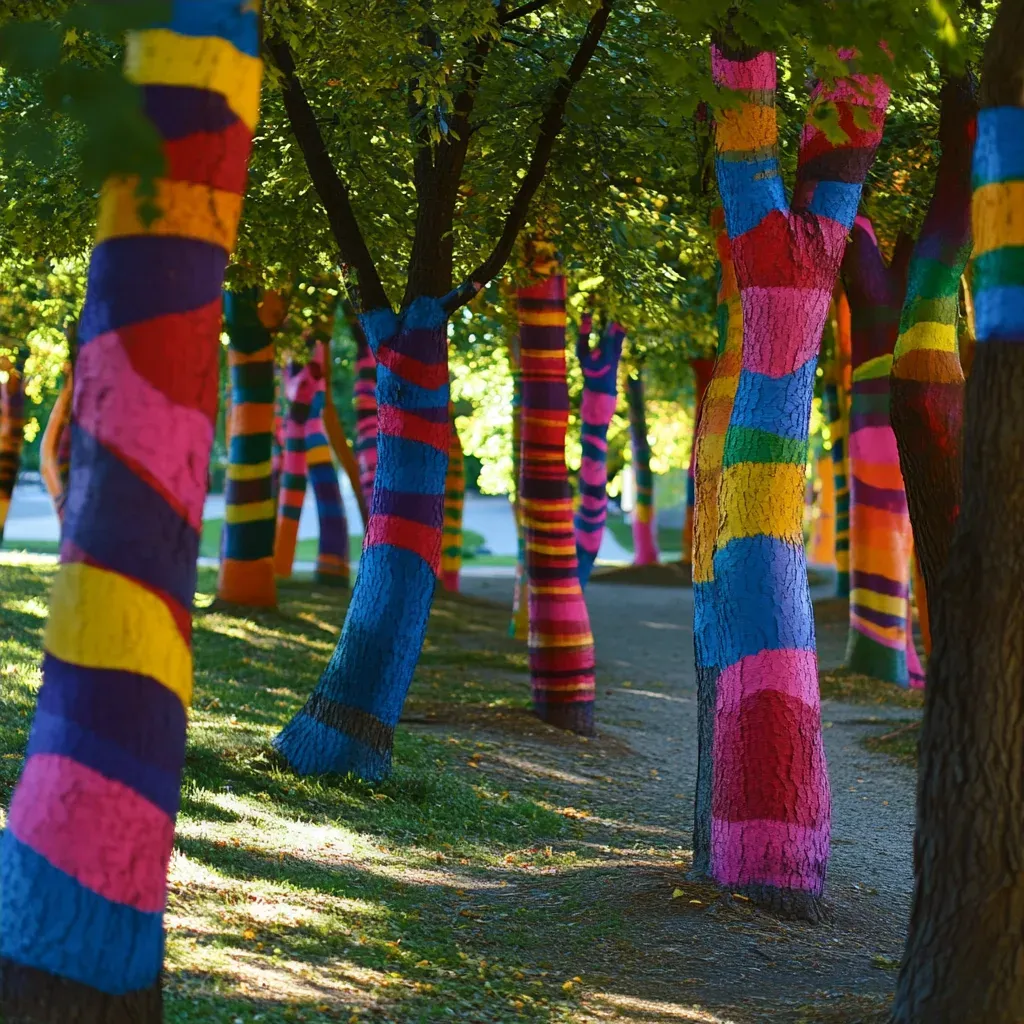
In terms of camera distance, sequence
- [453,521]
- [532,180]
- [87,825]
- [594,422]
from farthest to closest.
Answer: [453,521]
[594,422]
[532,180]
[87,825]

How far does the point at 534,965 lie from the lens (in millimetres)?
5855

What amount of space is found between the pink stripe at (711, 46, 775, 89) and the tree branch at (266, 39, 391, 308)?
292 cm

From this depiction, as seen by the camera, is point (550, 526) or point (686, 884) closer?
point (686, 884)

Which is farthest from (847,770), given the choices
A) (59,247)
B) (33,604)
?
(33,604)

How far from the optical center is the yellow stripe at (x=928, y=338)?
7270 mm

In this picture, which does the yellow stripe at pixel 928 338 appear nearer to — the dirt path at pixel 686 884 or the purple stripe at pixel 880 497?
the dirt path at pixel 686 884

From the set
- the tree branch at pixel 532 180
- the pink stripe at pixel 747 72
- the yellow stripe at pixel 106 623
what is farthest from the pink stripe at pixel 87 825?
the tree branch at pixel 532 180

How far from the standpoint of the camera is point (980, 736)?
4250 millimetres

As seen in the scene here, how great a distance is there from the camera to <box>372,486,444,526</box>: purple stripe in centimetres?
894

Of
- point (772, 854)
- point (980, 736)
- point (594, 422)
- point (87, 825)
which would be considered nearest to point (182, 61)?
point (87, 825)

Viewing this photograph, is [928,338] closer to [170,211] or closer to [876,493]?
[170,211]

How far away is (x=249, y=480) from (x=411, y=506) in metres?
8.23

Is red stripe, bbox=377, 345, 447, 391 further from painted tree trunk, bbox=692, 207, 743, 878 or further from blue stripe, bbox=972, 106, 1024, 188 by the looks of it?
blue stripe, bbox=972, 106, 1024, 188

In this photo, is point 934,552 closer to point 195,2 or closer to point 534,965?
point 534,965
